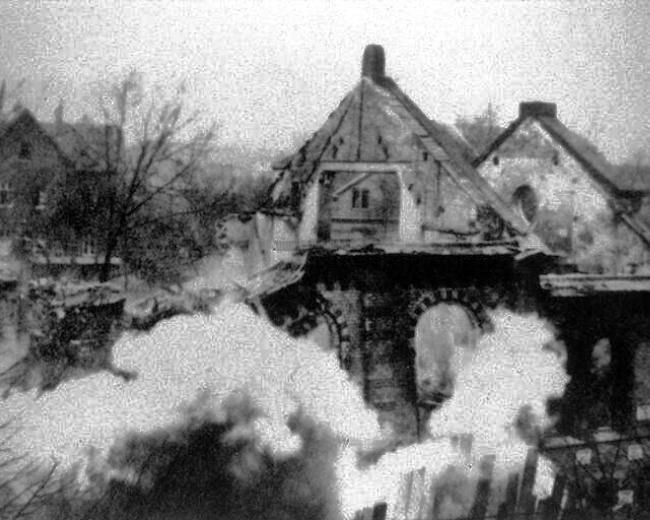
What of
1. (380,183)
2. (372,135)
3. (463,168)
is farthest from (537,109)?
(372,135)

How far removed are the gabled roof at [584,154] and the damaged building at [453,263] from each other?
5 cm

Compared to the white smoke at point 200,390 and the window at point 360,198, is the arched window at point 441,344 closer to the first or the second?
the white smoke at point 200,390

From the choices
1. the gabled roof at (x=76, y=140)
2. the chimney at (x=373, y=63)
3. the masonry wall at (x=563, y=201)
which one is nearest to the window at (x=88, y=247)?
the gabled roof at (x=76, y=140)

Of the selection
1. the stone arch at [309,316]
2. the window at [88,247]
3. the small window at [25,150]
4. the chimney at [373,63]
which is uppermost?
the chimney at [373,63]

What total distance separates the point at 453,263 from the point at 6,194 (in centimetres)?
2053

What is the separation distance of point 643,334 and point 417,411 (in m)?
5.05

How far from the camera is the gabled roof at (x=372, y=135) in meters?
18.0

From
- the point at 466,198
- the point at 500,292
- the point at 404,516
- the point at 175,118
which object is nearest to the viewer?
the point at 404,516

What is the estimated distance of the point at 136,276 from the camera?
2688 cm

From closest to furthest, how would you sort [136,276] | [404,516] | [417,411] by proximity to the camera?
1. [404,516]
2. [417,411]
3. [136,276]

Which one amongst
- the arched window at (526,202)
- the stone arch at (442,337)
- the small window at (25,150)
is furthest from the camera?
the small window at (25,150)

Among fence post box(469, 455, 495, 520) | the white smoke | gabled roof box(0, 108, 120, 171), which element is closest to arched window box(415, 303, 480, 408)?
the white smoke

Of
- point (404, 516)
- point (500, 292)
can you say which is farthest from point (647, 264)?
point (404, 516)

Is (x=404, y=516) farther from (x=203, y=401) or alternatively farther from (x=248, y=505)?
(x=203, y=401)
